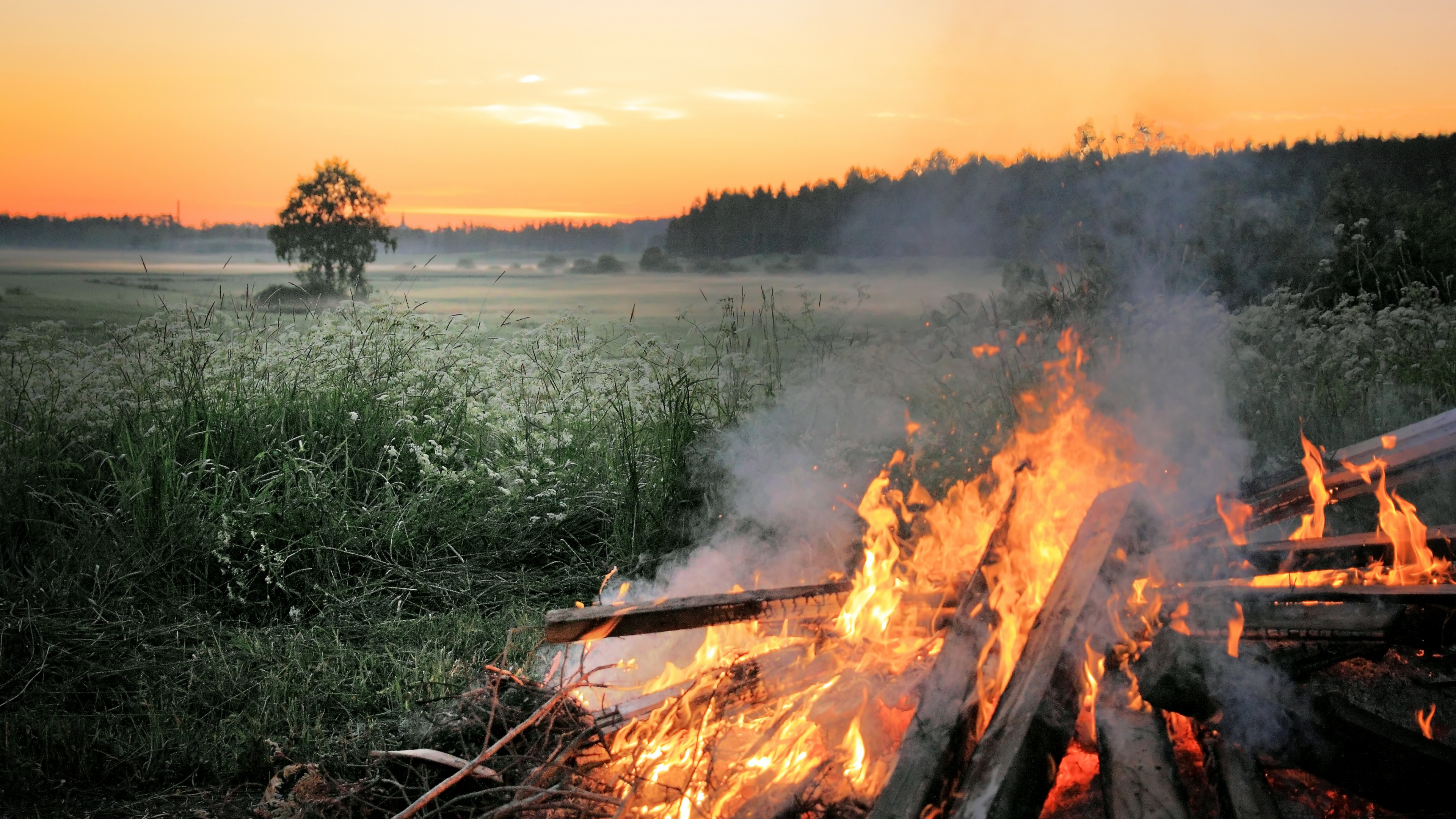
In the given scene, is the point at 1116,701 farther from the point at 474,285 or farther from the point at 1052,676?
the point at 474,285

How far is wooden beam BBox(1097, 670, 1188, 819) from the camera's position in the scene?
5.87 feet

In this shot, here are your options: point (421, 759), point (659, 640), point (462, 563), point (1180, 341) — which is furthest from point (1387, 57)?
point (421, 759)

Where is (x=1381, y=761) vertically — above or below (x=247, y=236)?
below

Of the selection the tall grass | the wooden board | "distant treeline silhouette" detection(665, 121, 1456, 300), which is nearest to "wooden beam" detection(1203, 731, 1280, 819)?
the wooden board

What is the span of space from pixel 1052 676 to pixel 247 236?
5.94 m

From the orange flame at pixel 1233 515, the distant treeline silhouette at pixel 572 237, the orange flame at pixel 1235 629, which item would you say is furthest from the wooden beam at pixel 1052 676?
the distant treeline silhouette at pixel 572 237

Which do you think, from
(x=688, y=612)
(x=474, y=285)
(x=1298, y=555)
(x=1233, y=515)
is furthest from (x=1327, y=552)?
(x=474, y=285)

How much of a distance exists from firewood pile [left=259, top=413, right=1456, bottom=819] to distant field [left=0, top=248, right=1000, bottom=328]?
10.3ft

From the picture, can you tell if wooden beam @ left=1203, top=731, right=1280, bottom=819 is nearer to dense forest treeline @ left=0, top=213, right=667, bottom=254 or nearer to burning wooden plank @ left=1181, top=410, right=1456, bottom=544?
burning wooden plank @ left=1181, top=410, right=1456, bottom=544

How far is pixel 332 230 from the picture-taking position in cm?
632

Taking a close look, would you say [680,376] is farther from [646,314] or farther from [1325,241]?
[1325,241]

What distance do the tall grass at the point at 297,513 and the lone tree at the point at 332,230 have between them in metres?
0.93

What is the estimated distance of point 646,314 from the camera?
20.1ft

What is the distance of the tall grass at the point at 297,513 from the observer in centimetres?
304
